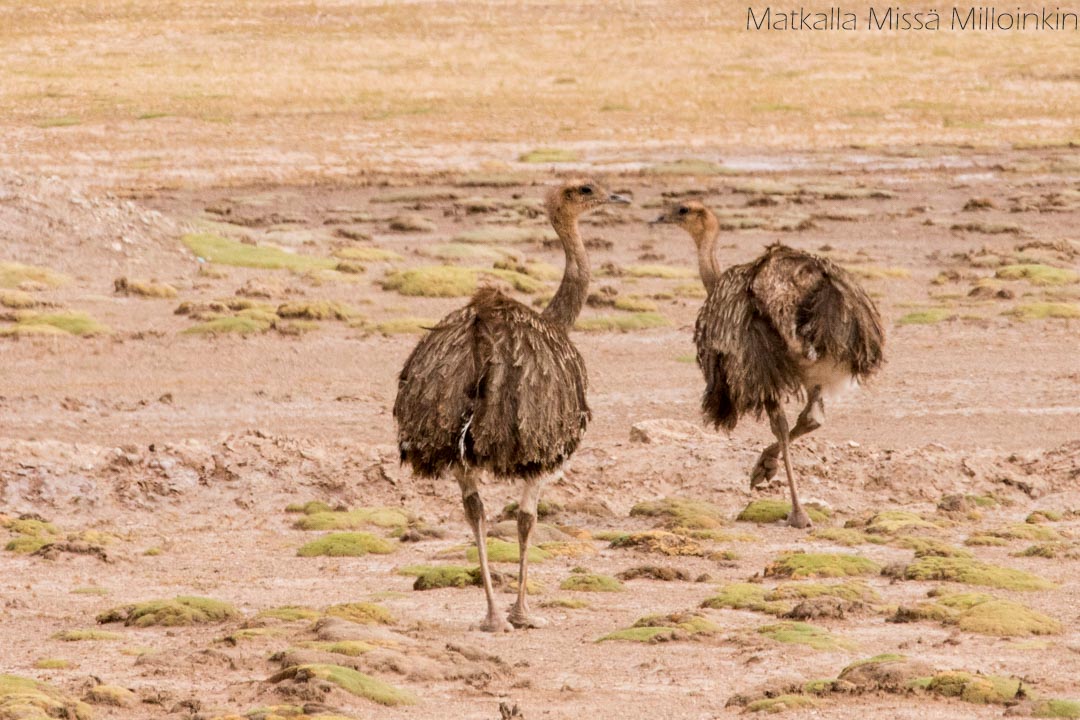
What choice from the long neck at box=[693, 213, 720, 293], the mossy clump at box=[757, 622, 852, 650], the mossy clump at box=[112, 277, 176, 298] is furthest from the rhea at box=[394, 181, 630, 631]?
the mossy clump at box=[112, 277, 176, 298]

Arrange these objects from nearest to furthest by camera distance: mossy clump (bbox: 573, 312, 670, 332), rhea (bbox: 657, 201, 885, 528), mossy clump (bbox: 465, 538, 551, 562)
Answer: mossy clump (bbox: 465, 538, 551, 562)
rhea (bbox: 657, 201, 885, 528)
mossy clump (bbox: 573, 312, 670, 332)

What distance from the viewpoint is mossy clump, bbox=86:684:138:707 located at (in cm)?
785

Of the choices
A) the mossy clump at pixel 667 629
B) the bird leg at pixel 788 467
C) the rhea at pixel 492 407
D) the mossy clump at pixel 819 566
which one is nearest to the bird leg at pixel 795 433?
the bird leg at pixel 788 467

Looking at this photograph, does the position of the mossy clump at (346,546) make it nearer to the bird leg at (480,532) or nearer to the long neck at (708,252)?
the bird leg at (480,532)

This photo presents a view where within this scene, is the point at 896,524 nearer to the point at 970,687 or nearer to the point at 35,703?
the point at 970,687

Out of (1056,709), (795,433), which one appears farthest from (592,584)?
(1056,709)

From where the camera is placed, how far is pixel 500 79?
60.3 metres

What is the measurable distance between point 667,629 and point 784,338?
3.73 metres

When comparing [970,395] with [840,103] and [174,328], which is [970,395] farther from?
[840,103]

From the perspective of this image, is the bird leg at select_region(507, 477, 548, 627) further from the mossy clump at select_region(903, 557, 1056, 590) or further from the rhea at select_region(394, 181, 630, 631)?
the mossy clump at select_region(903, 557, 1056, 590)

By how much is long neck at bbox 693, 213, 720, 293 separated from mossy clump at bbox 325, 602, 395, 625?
17.5ft

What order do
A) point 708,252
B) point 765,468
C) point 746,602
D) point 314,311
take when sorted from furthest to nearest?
point 314,311, point 708,252, point 765,468, point 746,602

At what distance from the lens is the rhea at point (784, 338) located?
41.7 feet

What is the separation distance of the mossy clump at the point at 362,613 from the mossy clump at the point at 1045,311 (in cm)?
1362
